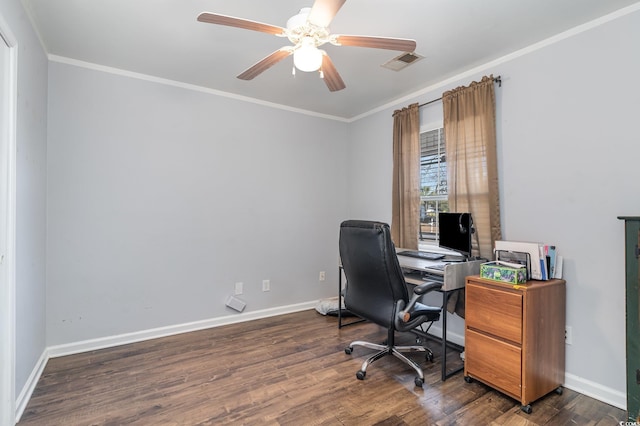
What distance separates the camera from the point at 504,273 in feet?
6.83

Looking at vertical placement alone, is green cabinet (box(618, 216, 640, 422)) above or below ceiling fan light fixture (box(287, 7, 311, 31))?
below

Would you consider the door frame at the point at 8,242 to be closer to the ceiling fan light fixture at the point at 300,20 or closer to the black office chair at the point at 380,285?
the ceiling fan light fixture at the point at 300,20

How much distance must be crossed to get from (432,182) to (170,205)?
2.64 metres

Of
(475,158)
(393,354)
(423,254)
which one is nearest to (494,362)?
(393,354)

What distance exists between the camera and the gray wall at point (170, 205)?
8.92 feet

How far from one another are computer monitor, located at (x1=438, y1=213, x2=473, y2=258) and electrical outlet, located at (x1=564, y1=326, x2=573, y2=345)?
777 millimetres

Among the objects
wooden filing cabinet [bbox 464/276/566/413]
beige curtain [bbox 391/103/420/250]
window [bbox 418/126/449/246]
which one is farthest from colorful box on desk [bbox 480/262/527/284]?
beige curtain [bbox 391/103/420/250]

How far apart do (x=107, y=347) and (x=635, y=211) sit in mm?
4085

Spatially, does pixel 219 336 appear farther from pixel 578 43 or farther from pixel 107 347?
pixel 578 43

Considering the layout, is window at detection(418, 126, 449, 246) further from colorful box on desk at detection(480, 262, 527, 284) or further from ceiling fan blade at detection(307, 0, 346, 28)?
ceiling fan blade at detection(307, 0, 346, 28)

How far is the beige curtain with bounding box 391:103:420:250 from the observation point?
10.9 feet

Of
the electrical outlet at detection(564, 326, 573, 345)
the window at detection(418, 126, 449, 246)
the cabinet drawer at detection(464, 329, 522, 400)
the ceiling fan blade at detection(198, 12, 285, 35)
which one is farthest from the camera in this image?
the window at detection(418, 126, 449, 246)

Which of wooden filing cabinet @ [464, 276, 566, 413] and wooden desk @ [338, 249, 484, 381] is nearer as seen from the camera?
wooden filing cabinet @ [464, 276, 566, 413]

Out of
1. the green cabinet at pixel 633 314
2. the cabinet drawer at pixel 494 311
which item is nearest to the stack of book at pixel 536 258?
the cabinet drawer at pixel 494 311
